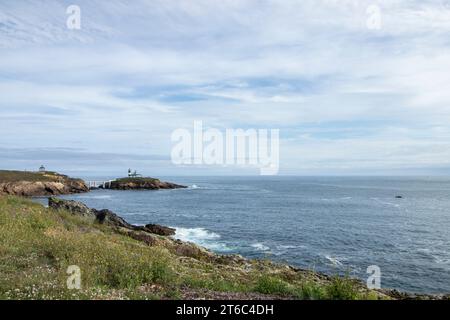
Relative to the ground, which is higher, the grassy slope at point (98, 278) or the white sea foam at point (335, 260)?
the grassy slope at point (98, 278)

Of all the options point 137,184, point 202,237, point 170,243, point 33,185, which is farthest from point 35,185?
point 170,243

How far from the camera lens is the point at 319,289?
10.2 metres

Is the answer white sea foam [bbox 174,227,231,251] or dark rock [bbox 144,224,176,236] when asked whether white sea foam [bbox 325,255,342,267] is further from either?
dark rock [bbox 144,224,176,236]

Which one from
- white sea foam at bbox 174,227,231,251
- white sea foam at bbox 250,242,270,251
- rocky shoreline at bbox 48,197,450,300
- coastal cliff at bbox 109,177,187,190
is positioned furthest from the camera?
coastal cliff at bbox 109,177,187,190

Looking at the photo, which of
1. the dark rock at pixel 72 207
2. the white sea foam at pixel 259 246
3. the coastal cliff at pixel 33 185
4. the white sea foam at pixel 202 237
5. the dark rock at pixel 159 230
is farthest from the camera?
the coastal cliff at pixel 33 185

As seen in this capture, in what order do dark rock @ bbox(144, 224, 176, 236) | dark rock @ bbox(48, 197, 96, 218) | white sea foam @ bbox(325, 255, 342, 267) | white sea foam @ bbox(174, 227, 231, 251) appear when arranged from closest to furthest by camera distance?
dark rock @ bbox(48, 197, 96, 218), white sea foam @ bbox(325, 255, 342, 267), white sea foam @ bbox(174, 227, 231, 251), dark rock @ bbox(144, 224, 176, 236)

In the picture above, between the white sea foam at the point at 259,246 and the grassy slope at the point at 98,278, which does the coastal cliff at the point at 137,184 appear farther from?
the grassy slope at the point at 98,278

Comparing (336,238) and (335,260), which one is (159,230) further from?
(336,238)

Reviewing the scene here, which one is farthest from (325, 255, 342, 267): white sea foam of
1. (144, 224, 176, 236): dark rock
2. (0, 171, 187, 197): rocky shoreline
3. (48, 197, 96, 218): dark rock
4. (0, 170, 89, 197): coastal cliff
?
(0, 170, 89, 197): coastal cliff

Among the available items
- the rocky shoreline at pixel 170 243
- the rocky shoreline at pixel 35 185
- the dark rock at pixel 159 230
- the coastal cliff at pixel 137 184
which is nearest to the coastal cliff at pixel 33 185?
the rocky shoreline at pixel 35 185

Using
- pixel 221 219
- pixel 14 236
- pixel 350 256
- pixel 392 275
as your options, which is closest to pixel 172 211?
pixel 221 219

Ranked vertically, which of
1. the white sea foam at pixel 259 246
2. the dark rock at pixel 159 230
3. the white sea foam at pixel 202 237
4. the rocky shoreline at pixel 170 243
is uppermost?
the rocky shoreline at pixel 170 243
